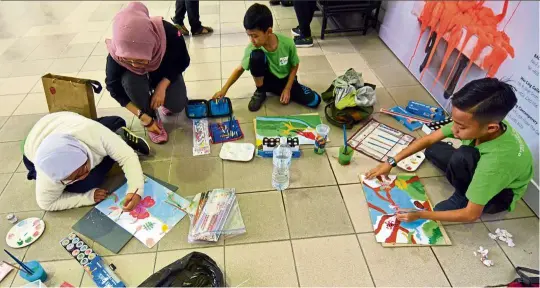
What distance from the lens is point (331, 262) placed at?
1354 mm

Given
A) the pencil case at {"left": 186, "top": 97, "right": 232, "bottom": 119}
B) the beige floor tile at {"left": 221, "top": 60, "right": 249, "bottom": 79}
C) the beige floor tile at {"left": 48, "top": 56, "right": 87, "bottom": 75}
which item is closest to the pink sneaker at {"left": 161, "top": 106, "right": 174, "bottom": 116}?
the pencil case at {"left": 186, "top": 97, "right": 232, "bottom": 119}

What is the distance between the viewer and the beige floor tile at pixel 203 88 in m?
2.39

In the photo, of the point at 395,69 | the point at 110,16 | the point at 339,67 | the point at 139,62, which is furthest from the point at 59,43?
the point at 395,69

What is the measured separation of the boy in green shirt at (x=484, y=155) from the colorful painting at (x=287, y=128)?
691 millimetres

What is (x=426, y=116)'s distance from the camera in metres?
2.09

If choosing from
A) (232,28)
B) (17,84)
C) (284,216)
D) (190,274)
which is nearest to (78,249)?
(190,274)

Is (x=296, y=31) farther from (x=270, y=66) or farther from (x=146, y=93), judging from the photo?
(x=146, y=93)

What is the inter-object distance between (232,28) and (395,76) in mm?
1703

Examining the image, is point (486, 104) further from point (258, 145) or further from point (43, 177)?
A: point (43, 177)

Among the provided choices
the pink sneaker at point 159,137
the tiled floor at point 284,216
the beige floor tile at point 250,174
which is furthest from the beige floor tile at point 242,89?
the beige floor tile at point 250,174

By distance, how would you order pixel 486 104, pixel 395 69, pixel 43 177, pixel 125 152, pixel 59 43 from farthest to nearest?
1. pixel 59 43
2. pixel 395 69
3. pixel 125 152
4. pixel 43 177
5. pixel 486 104

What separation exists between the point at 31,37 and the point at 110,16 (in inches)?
32.5

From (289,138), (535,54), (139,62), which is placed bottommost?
(289,138)

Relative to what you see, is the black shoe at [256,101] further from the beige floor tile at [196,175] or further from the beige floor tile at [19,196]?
the beige floor tile at [19,196]
